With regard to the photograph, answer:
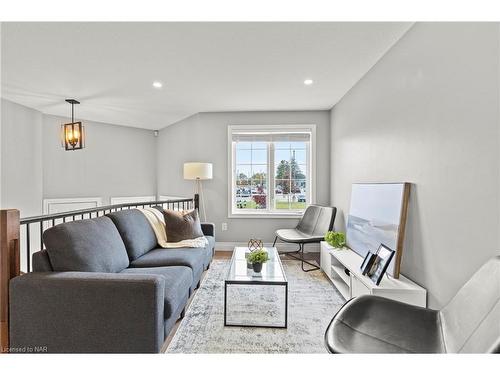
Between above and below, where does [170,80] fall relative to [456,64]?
above

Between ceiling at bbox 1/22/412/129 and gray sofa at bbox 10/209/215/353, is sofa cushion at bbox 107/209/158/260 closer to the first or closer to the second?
gray sofa at bbox 10/209/215/353

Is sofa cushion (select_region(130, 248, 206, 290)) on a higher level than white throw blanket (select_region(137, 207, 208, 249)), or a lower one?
lower

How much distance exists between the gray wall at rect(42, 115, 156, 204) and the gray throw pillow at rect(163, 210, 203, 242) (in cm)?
222

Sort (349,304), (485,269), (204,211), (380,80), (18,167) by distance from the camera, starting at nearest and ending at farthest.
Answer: (485,269) < (349,304) < (380,80) < (18,167) < (204,211)

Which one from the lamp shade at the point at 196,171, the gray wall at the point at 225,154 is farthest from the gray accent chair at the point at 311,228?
the lamp shade at the point at 196,171

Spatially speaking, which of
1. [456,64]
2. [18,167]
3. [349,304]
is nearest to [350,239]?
[349,304]

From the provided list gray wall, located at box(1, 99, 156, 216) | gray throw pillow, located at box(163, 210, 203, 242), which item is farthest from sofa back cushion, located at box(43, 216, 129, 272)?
gray wall, located at box(1, 99, 156, 216)

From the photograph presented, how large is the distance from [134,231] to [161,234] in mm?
434

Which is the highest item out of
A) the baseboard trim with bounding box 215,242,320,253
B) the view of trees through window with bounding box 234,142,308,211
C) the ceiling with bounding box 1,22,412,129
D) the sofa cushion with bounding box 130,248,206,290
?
the ceiling with bounding box 1,22,412,129

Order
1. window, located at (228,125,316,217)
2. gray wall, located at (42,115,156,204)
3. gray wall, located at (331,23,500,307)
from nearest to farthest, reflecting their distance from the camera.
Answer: gray wall, located at (331,23,500,307) → gray wall, located at (42,115,156,204) → window, located at (228,125,316,217)

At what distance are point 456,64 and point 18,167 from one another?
4.99 meters

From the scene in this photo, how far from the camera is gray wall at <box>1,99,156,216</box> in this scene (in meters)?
3.37

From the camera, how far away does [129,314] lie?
53.9 inches
